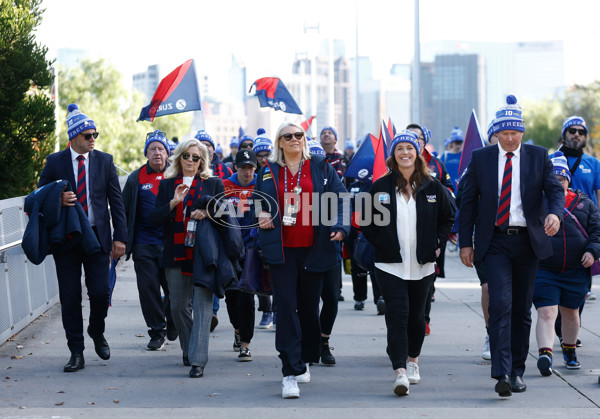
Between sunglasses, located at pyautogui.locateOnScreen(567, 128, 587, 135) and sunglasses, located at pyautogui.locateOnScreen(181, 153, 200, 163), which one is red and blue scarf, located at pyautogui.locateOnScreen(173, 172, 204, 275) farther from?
sunglasses, located at pyautogui.locateOnScreen(567, 128, 587, 135)

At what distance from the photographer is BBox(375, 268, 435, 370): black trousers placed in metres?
7.23

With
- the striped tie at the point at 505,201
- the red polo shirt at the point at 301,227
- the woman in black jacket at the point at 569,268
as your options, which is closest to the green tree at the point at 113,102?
the woman in black jacket at the point at 569,268

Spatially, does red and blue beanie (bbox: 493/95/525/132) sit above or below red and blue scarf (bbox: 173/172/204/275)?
above

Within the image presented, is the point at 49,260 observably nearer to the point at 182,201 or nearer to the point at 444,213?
the point at 182,201

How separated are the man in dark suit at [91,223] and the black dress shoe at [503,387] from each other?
3380 mm

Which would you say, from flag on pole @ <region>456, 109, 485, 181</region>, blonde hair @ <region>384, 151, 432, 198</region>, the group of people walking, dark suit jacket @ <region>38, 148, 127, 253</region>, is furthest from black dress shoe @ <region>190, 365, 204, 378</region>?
flag on pole @ <region>456, 109, 485, 181</region>

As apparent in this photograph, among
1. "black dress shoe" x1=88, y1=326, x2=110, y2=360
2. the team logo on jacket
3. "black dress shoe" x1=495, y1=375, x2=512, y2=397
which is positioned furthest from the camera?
"black dress shoe" x1=88, y1=326, x2=110, y2=360

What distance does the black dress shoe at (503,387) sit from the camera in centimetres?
682

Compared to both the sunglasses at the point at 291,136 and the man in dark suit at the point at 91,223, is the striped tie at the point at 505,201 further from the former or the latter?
the man in dark suit at the point at 91,223

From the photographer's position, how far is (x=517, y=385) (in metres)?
7.15

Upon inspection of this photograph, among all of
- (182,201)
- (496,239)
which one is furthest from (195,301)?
(496,239)

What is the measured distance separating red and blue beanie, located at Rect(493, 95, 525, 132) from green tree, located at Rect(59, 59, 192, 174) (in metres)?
65.7

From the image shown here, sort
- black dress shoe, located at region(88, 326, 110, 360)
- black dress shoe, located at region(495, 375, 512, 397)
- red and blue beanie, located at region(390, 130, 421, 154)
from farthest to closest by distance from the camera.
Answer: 1. black dress shoe, located at region(88, 326, 110, 360)
2. red and blue beanie, located at region(390, 130, 421, 154)
3. black dress shoe, located at region(495, 375, 512, 397)

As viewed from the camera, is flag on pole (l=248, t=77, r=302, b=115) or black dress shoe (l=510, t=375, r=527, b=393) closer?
black dress shoe (l=510, t=375, r=527, b=393)
